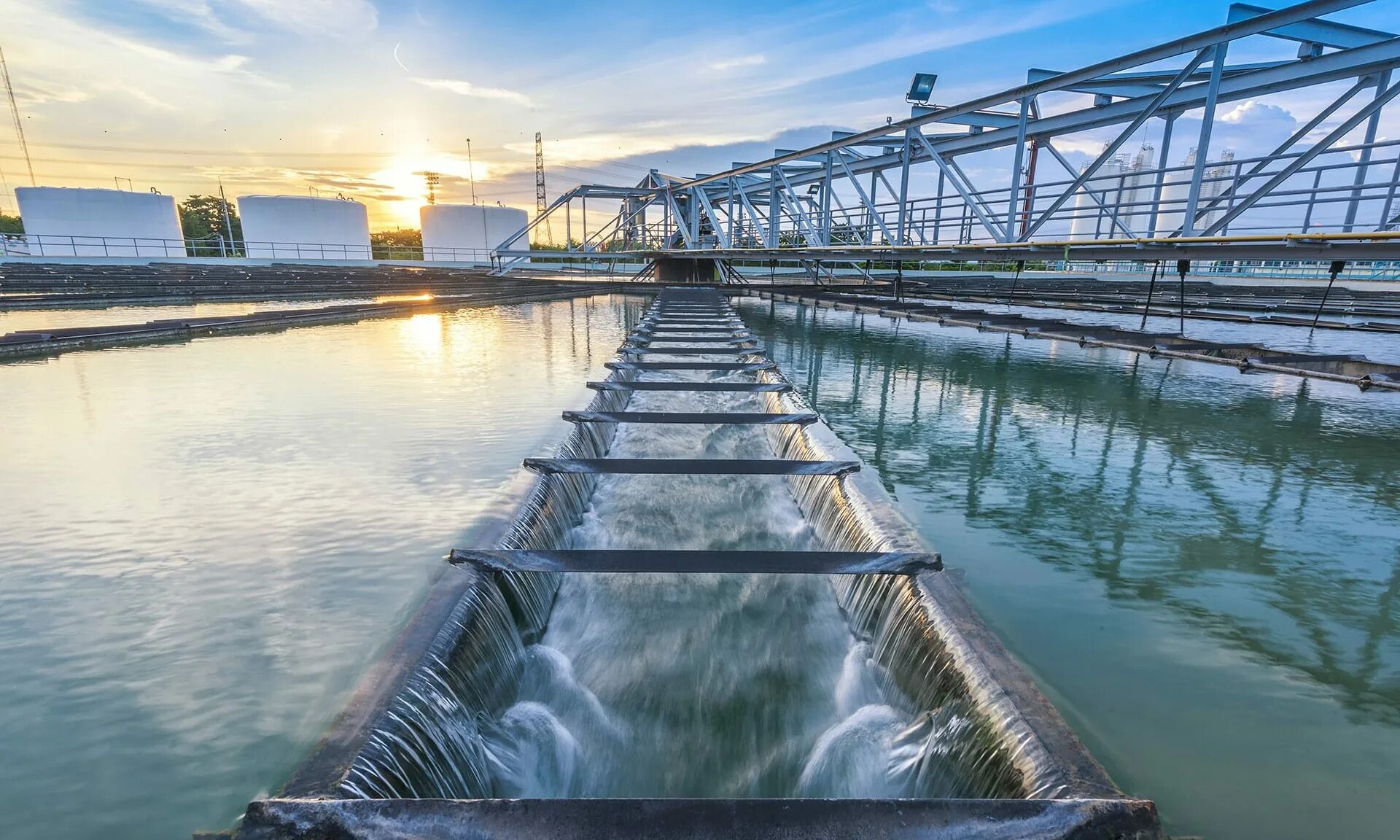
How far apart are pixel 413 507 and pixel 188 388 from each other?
481 cm

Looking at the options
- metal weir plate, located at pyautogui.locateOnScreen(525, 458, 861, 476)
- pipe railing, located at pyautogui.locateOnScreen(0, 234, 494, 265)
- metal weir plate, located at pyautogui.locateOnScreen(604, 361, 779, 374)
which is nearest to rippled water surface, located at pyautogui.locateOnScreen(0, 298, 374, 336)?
metal weir plate, located at pyautogui.locateOnScreen(604, 361, 779, 374)

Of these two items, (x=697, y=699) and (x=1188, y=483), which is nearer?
(x=697, y=699)

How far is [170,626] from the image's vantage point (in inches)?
106

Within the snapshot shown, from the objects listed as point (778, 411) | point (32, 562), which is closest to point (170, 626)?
point (32, 562)

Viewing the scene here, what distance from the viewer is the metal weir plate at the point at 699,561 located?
9.32 ft

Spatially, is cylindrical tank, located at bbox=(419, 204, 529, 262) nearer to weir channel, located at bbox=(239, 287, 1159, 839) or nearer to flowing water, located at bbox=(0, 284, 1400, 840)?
flowing water, located at bbox=(0, 284, 1400, 840)

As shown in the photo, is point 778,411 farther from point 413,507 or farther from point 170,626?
point 170,626

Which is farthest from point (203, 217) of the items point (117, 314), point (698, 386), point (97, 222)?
point (698, 386)

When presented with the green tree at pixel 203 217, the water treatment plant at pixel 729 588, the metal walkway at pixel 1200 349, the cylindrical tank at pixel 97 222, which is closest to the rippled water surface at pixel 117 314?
the water treatment plant at pixel 729 588

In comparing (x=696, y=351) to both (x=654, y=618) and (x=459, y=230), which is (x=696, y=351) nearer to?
(x=654, y=618)

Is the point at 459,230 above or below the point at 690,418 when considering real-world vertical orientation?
above

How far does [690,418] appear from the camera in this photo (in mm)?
5375

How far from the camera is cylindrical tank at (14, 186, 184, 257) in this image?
3177 cm

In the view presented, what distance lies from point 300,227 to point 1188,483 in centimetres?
4602
